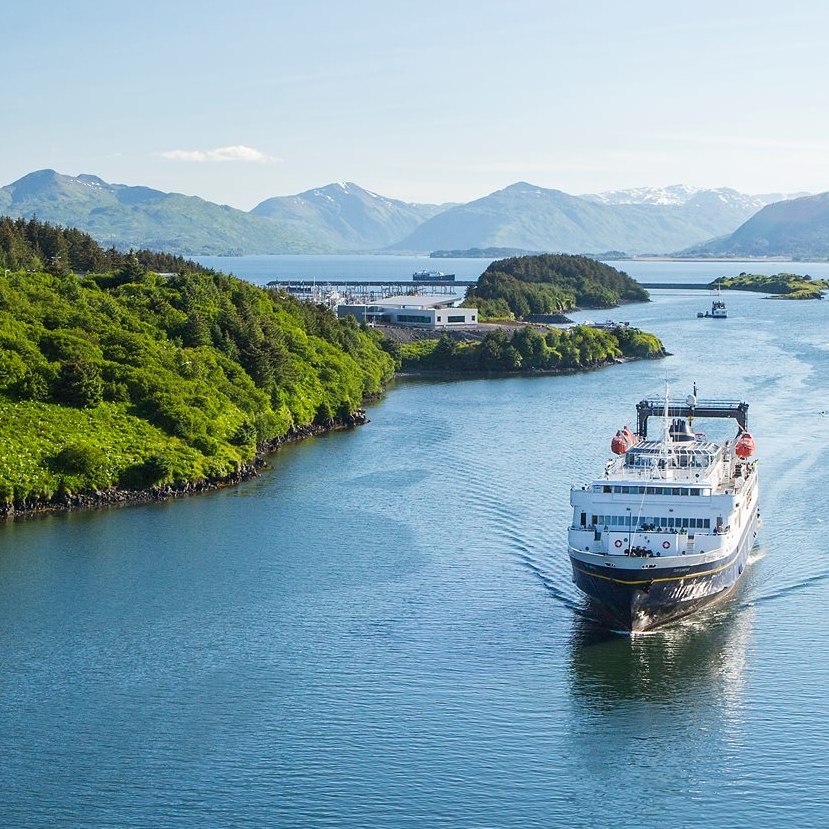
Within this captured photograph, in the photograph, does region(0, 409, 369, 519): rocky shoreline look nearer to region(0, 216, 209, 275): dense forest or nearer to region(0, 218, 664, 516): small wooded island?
region(0, 218, 664, 516): small wooded island

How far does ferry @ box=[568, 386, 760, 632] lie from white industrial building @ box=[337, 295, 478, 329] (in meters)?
86.2

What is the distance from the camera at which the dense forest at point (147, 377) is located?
60188 mm

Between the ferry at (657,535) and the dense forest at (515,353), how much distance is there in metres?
71.5

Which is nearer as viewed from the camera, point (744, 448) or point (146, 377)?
point (744, 448)

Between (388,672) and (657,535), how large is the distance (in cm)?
1069

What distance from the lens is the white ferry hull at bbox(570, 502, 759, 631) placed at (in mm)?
41094

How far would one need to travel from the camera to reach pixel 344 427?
83.4 meters

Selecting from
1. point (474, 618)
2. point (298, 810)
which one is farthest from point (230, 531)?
point (298, 810)

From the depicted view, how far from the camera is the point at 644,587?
41156mm

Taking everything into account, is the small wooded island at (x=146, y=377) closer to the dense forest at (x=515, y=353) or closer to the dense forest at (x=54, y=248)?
the dense forest at (x=54, y=248)

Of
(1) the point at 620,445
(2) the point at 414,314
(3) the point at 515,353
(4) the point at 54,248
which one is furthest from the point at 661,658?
(2) the point at 414,314

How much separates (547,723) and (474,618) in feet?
26.0

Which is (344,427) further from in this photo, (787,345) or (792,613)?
(787,345)

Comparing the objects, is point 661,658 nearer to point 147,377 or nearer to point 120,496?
point 120,496
